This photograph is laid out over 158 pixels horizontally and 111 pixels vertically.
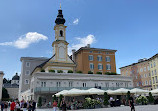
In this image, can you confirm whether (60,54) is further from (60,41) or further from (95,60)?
(95,60)

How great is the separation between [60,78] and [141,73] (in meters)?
40.1

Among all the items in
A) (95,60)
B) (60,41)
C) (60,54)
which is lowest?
(95,60)

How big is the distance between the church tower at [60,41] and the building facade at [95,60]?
6829mm

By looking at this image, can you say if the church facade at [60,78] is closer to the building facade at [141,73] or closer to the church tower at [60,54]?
the church tower at [60,54]

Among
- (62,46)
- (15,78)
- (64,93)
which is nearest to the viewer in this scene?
(64,93)

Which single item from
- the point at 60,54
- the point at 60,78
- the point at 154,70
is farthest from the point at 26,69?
the point at 154,70

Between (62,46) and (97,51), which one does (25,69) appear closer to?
(62,46)

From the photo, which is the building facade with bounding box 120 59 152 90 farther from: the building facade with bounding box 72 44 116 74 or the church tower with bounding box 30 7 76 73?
the church tower with bounding box 30 7 76 73

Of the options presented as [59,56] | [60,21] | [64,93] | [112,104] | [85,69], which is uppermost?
[60,21]

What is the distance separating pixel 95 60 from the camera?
52.8m

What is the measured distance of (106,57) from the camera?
2156 inches

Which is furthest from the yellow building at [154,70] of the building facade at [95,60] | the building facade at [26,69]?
the building facade at [26,69]

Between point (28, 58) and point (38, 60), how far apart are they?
3881 mm

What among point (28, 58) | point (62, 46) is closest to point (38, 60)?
point (28, 58)
